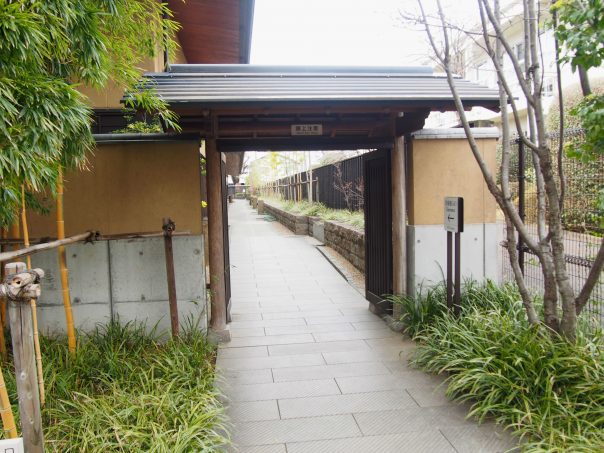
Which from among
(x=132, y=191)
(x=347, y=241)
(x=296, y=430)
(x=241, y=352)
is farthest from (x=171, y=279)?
(x=347, y=241)

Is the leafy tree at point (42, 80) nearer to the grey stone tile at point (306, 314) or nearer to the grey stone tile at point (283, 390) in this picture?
the grey stone tile at point (283, 390)

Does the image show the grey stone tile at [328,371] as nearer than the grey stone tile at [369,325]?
Yes

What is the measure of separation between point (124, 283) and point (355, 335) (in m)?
2.89

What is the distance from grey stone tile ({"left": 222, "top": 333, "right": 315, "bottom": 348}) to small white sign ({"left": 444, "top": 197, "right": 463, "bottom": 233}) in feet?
7.26

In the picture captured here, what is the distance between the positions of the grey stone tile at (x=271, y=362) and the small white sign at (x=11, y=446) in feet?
10.4

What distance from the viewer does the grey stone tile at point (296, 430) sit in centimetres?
378

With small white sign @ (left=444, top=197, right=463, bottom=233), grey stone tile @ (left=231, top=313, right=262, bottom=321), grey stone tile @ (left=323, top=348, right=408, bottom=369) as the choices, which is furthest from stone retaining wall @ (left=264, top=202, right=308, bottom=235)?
small white sign @ (left=444, top=197, right=463, bottom=233)

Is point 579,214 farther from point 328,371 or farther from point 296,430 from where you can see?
point 296,430

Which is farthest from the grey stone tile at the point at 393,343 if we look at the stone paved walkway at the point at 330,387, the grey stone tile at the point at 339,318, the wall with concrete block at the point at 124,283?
the wall with concrete block at the point at 124,283

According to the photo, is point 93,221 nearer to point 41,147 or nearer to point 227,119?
point 227,119

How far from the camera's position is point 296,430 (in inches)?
154

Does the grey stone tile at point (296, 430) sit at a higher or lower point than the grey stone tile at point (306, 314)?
lower

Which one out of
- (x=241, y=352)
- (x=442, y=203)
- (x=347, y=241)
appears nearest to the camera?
(x=241, y=352)

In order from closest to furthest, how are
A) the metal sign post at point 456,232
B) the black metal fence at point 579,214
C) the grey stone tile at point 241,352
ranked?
the metal sign post at point 456,232 < the black metal fence at point 579,214 < the grey stone tile at point 241,352
